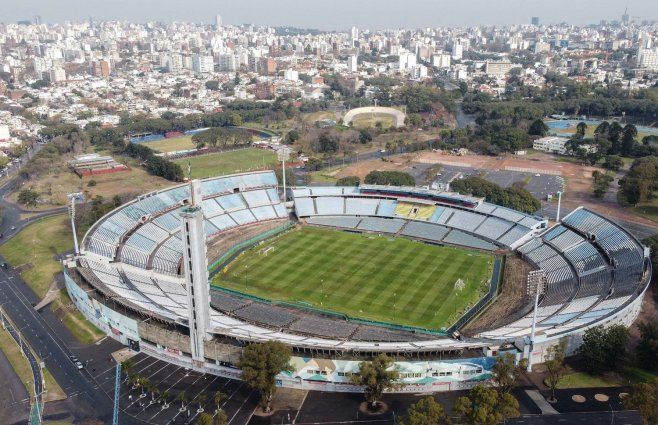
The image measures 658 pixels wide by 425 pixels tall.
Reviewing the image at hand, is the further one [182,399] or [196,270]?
[196,270]

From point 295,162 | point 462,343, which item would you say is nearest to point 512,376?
point 462,343

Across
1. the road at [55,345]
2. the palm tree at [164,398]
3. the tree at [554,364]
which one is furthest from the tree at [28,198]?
the tree at [554,364]

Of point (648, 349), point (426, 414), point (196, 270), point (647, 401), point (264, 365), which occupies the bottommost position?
point (648, 349)

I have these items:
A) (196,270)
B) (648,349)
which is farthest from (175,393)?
Result: (648,349)

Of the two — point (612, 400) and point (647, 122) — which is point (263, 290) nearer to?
point (612, 400)

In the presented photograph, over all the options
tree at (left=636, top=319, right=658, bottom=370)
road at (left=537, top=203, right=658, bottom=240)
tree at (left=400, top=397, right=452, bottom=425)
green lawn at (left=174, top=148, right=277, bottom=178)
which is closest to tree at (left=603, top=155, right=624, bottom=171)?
road at (left=537, top=203, right=658, bottom=240)

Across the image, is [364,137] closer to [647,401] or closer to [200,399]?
[200,399]
